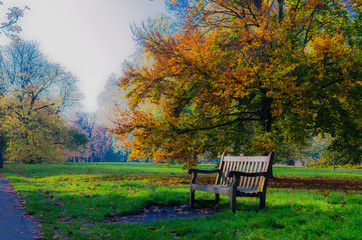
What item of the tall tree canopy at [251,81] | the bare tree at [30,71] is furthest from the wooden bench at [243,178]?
the bare tree at [30,71]

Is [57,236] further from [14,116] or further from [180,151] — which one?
[14,116]

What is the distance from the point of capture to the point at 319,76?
33.0 ft

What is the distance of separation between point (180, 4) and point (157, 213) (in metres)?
9.95

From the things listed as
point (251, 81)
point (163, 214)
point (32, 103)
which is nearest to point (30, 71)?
point (32, 103)

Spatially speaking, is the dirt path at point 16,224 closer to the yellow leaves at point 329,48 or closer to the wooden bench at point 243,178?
the wooden bench at point 243,178

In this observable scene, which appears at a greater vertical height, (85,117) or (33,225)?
(85,117)

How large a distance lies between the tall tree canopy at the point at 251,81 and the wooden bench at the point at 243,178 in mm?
3704

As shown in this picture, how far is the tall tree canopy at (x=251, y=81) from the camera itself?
10.1 meters

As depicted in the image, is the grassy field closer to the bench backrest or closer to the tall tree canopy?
the bench backrest

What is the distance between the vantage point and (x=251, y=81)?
9.54 metres

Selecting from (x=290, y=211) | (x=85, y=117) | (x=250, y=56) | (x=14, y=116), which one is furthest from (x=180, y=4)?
(x=85, y=117)

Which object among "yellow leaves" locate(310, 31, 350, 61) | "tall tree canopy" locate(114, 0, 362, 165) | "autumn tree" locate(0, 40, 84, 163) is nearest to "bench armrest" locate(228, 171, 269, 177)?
"tall tree canopy" locate(114, 0, 362, 165)

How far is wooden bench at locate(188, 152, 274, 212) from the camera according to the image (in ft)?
19.0

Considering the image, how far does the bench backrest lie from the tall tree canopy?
3.57 metres
